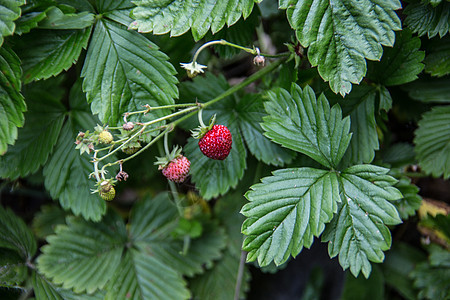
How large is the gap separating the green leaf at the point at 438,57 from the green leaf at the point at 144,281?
1205 mm

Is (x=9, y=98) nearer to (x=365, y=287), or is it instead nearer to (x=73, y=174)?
(x=73, y=174)

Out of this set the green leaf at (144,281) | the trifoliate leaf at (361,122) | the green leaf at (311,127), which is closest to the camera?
the green leaf at (311,127)

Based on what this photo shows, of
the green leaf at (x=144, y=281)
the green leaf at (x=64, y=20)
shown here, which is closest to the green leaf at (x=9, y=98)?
the green leaf at (x=64, y=20)

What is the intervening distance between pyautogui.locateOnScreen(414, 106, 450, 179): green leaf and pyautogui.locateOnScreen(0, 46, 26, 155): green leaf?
4.44ft

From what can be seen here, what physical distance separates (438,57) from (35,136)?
1.42 meters

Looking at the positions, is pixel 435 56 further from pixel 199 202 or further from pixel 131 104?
pixel 199 202

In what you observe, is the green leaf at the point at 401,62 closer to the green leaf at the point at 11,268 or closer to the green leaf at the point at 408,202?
the green leaf at the point at 408,202

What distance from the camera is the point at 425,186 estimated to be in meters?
1.73

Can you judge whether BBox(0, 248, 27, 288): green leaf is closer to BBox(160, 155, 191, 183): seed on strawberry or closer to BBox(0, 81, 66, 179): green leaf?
BBox(0, 81, 66, 179): green leaf

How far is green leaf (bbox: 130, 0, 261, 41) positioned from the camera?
106 cm

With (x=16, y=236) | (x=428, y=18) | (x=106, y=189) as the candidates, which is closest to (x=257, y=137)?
(x=106, y=189)

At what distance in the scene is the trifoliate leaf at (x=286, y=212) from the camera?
999 millimetres

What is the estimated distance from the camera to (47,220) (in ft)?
5.62

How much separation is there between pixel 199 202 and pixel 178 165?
76 cm
